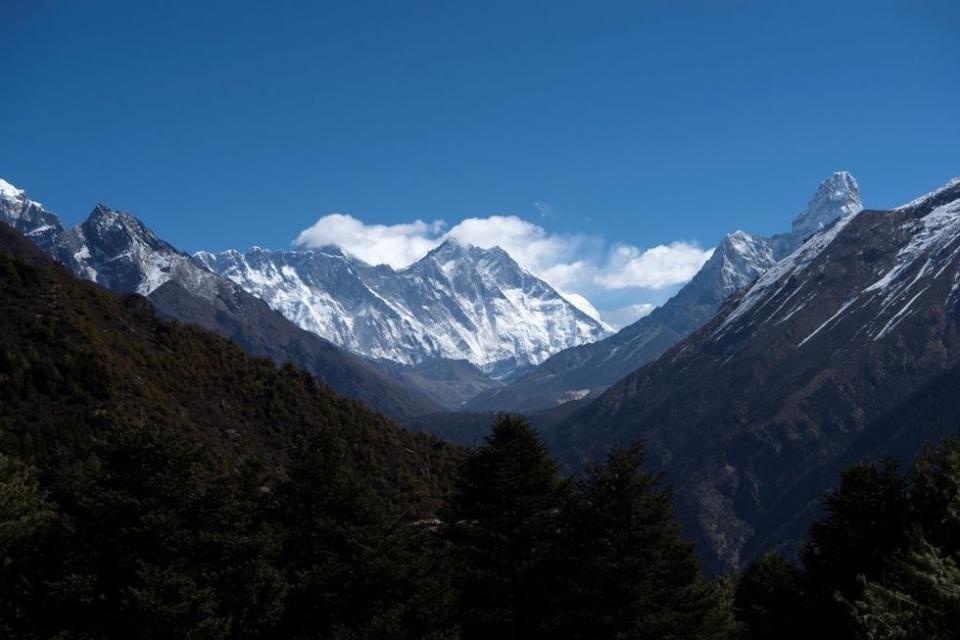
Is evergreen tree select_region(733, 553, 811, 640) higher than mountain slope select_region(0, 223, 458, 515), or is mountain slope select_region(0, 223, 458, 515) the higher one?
mountain slope select_region(0, 223, 458, 515)

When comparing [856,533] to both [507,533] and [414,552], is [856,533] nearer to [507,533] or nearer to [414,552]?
[507,533]

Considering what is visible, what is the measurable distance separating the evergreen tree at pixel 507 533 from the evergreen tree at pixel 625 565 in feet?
6.83

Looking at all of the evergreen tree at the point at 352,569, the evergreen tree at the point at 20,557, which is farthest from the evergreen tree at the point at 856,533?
the evergreen tree at the point at 20,557

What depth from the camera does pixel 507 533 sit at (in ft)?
150

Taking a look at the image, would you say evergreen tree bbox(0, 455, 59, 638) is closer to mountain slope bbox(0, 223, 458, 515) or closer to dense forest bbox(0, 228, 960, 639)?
dense forest bbox(0, 228, 960, 639)

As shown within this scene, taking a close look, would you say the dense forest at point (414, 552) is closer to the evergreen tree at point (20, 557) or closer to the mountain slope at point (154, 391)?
the evergreen tree at point (20, 557)

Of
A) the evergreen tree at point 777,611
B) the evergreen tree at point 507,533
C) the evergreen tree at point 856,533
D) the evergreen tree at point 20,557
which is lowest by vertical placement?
the evergreen tree at point 777,611

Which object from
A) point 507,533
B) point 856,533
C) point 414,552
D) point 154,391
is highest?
point 154,391

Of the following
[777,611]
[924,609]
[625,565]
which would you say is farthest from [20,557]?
[777,611]

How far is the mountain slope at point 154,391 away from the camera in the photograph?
74688mm

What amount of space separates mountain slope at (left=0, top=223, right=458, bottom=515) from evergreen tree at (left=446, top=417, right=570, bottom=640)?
26.8 meters

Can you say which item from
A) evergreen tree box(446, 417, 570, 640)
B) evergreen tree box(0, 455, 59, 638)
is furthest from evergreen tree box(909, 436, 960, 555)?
Answer: evergreen tree box(0, 455, 59, 638)

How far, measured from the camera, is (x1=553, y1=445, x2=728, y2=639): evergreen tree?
132 feet

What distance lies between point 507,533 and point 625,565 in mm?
7545
